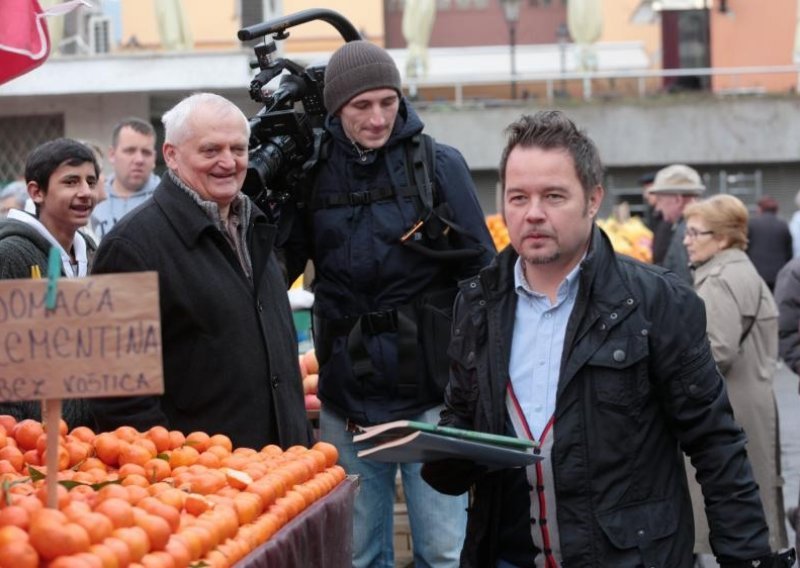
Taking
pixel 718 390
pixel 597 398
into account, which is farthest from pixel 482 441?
pixel 718 390

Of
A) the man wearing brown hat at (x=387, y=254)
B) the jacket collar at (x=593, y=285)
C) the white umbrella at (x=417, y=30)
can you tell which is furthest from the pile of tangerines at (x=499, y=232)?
the white umbrella at (x=417, y=30)

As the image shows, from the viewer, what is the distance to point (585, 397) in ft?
12.3

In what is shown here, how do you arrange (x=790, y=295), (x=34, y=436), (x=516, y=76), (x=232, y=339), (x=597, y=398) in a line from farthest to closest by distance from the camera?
(x=516, y=76) < (x=790, y=295) < (x=232, y=339) < (x=34, y=436) < (x=597, y=398)

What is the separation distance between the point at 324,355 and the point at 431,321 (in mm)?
431

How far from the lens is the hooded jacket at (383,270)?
5551 millimetres

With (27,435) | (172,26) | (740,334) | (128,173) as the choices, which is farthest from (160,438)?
(172,26)

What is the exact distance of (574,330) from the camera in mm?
3779

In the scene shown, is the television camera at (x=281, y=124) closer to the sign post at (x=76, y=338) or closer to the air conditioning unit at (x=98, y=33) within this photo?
the sign post at (x=76, y=338)

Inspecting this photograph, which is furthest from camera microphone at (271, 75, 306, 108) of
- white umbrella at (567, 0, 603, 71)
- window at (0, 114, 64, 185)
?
white umbrella at (567, 0, 603, 71)

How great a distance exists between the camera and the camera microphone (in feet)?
18.7

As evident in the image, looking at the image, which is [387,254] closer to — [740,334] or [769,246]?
[740,334]

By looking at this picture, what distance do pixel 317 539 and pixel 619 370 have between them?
1019 millimetres

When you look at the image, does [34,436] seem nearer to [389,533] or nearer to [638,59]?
[389,533]

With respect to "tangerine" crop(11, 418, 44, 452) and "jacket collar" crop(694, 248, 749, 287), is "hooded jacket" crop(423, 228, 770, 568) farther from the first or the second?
"jacket collar" crop(694, 248, 749, 287)
